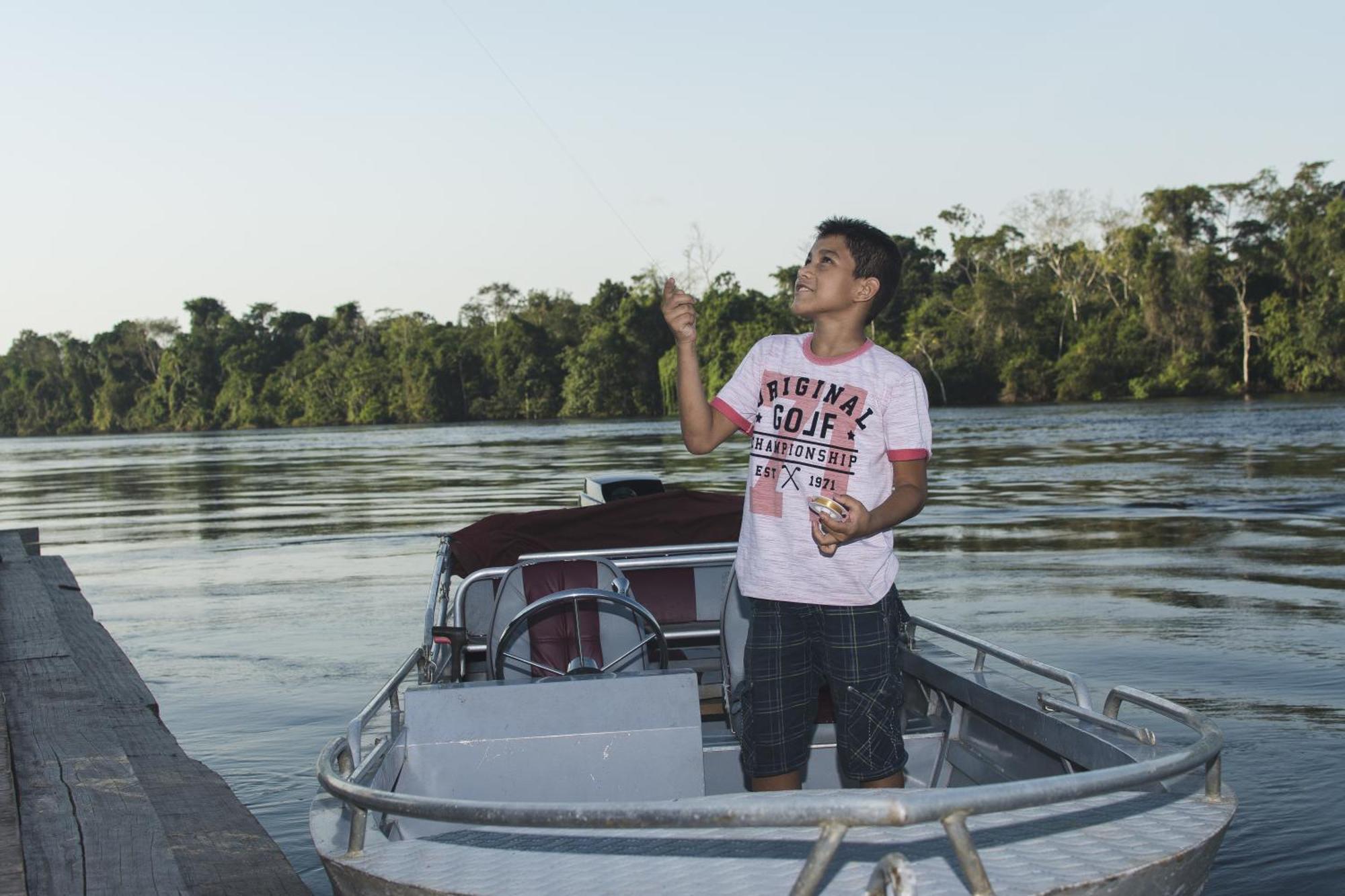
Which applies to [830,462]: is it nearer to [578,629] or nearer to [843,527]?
[843,527]

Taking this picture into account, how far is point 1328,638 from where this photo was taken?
345 inches

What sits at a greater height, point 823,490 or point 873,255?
point 873,255

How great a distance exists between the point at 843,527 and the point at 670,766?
991 millimetres

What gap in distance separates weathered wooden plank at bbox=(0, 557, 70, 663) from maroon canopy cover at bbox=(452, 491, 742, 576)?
254 centimetres

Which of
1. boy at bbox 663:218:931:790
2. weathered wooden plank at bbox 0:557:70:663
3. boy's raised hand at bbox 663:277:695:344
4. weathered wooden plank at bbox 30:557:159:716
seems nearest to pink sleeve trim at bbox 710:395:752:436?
Answer: boy at bbox 663:218:931:790

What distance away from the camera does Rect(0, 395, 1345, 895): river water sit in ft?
20.8

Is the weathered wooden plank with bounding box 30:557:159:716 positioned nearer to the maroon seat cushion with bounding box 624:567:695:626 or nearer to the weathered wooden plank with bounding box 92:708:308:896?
the weathered wooden plank with bounding box 92:708:308:896

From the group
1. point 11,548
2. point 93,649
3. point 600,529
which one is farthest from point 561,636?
point 11,548

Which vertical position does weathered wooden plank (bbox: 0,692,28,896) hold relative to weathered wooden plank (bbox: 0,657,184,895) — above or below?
above

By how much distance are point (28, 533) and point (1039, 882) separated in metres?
11.9

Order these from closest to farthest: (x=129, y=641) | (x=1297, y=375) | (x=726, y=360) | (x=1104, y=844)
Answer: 1. (x=1104, y=844)
2. (x=129, y=641)
3. (x=1297, y=375)
4. (x=726, y=360)

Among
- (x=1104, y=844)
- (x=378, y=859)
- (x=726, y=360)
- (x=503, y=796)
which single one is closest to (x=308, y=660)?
(x=503, y=796)

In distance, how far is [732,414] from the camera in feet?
11.5

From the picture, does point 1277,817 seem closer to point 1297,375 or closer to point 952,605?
point 952,605
